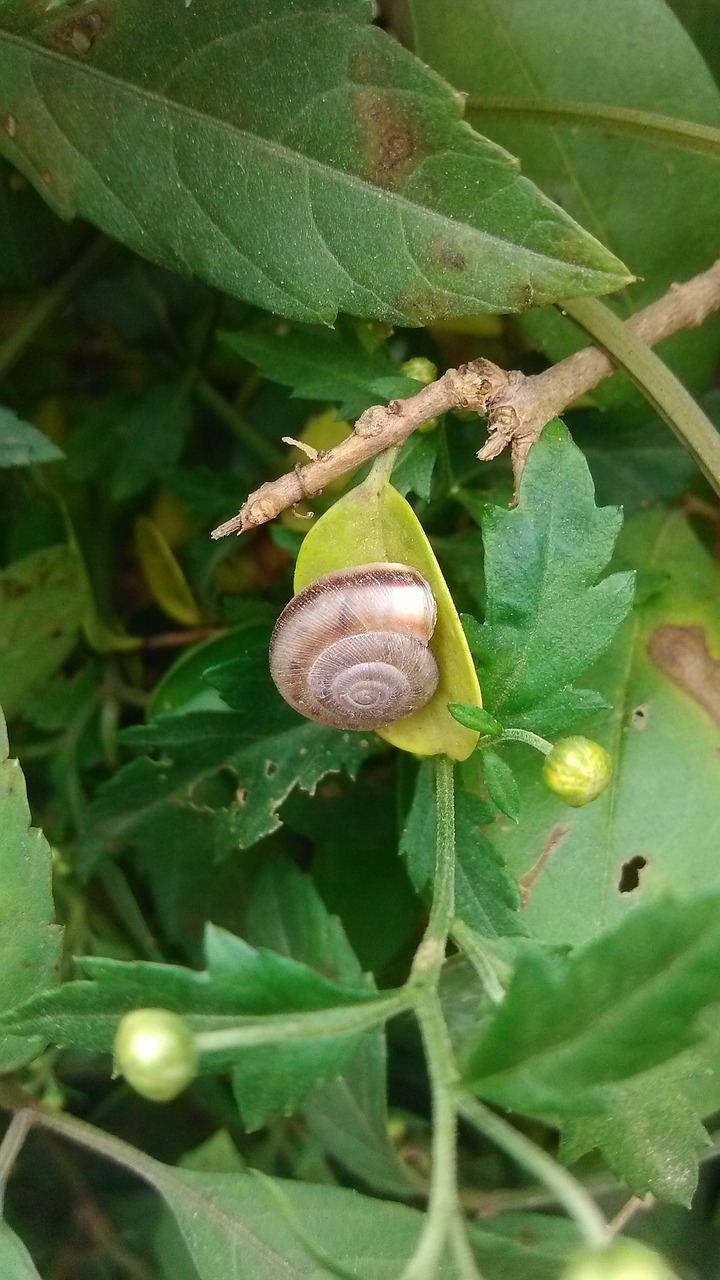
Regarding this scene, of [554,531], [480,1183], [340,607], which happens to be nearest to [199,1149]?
[480,1183]

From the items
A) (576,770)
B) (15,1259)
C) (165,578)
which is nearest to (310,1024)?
(576,770)

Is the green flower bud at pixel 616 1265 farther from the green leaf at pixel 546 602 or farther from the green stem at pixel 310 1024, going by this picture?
the green leaf at pixel 546 602

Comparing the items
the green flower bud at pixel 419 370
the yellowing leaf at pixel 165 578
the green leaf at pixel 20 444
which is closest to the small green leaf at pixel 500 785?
the green flower bud at pixel 419 370

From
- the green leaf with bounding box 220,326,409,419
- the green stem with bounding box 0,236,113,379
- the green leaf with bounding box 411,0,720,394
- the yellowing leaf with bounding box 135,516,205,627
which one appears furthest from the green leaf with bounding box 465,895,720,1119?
the green stem with bounding box 0,236,113,379

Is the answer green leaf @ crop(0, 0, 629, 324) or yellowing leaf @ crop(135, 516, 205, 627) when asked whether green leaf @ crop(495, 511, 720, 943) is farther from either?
yellowing leaf @ crop(135, 516, 205, 627)

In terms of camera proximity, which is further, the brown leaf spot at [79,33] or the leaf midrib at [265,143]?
the brown leaf spot at [79,33]

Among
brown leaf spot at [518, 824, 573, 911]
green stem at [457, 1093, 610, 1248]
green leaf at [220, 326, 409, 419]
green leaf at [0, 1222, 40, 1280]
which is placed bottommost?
green leaf at [0, 1222, 40, 1280]
